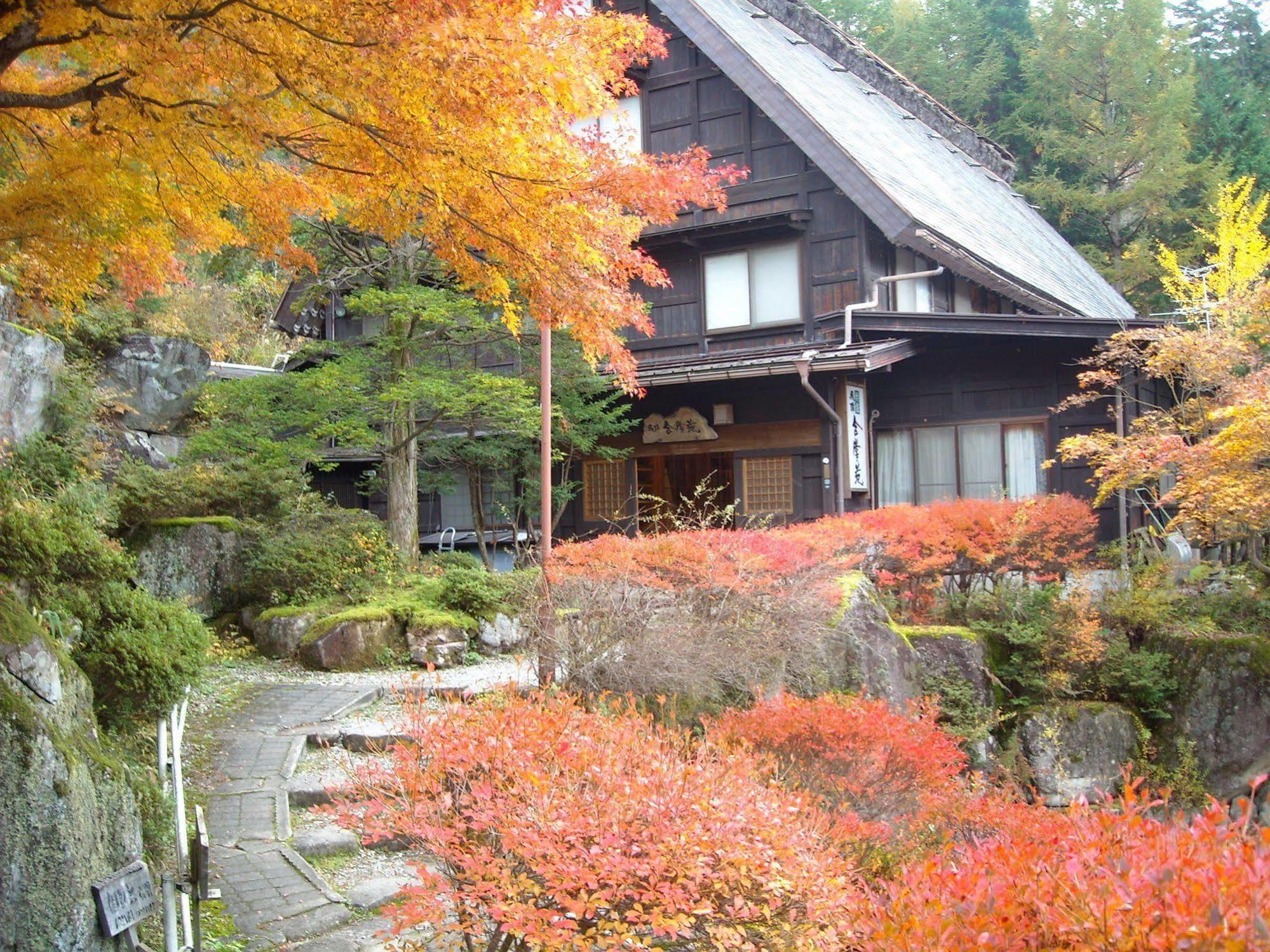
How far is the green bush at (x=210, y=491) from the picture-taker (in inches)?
503

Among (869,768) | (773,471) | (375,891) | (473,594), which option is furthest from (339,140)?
(773,471)

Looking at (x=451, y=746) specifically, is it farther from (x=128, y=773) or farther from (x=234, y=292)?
(x=234, y=292)

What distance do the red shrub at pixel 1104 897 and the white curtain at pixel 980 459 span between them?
13.0 m

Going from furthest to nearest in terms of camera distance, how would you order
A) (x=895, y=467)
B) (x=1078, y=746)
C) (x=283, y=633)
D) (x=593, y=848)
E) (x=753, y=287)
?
1. (x=753, y=287)
2. (x=895, y=467)
3. (x=283, y=633)
4. (x=1078, y=746)
5. (x=593, y=848)

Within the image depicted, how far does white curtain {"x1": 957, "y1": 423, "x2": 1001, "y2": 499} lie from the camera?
51.8 feet

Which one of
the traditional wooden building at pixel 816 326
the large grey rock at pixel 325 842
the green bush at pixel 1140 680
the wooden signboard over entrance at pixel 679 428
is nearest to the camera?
the large grey rock at pixel 325 842

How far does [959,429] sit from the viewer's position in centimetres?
1605

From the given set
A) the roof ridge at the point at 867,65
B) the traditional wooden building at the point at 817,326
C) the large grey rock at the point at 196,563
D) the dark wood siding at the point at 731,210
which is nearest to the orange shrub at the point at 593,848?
the large grey rock at the point at 196,563

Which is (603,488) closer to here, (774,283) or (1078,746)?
(774,283)

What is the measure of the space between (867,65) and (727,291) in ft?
39.7

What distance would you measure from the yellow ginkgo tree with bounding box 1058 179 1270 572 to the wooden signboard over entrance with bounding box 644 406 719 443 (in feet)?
19.1

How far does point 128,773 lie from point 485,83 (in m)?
4.32

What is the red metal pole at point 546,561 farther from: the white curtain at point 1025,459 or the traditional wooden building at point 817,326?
the white curtain at point 1025,459

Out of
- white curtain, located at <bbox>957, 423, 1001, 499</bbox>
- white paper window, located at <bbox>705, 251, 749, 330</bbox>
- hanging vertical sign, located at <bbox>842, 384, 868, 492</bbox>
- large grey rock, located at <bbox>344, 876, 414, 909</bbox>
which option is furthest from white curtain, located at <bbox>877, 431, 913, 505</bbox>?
large grey rock, located at <bbox>344, 876, 414, 909</bbox>
